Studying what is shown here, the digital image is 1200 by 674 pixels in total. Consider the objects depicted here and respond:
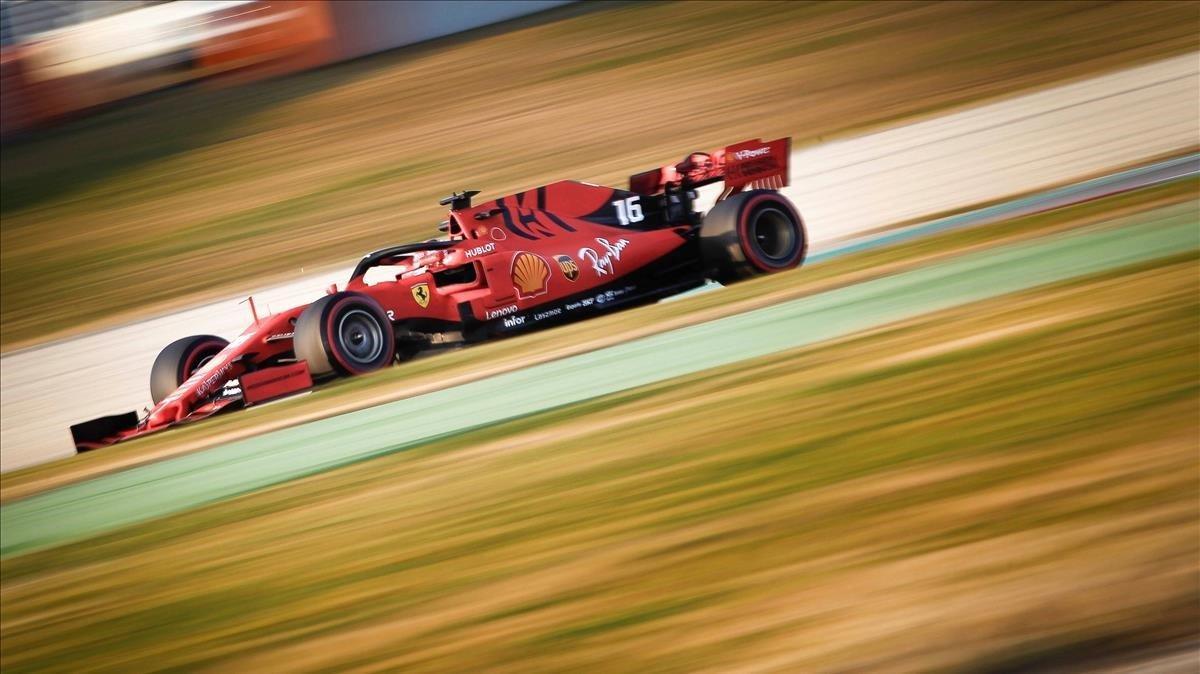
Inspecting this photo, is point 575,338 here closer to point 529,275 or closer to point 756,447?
point 529,275

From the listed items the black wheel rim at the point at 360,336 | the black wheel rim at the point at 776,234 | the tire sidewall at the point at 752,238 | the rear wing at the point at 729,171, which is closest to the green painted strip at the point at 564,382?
the black wheel rim at the point at 360,336

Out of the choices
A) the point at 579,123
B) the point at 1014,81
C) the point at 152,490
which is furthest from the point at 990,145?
the point at 152,490

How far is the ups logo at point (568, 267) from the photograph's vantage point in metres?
8.81

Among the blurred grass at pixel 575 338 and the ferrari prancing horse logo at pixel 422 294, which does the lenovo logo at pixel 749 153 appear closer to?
the blurred grass at pixel 575 338

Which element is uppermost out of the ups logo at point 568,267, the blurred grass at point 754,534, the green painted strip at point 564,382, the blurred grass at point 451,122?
the blurred grass at point 451,122

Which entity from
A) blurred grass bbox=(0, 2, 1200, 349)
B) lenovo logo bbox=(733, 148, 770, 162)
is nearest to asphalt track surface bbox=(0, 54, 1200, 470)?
lenovo logo bbox=(733, 148, 770, 162)

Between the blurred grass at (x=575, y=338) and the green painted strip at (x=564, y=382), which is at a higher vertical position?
the blurred grass at (x=575, y=338)

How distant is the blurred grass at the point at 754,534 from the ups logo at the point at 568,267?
8.03 feet

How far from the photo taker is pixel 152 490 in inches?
269

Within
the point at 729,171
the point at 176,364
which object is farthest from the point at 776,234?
the point at 176,364

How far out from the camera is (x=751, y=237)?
30.5 ft

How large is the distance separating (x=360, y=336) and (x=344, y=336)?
0.51 feet

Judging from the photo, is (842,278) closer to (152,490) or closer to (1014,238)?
(1014,238)

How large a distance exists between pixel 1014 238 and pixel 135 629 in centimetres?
552
